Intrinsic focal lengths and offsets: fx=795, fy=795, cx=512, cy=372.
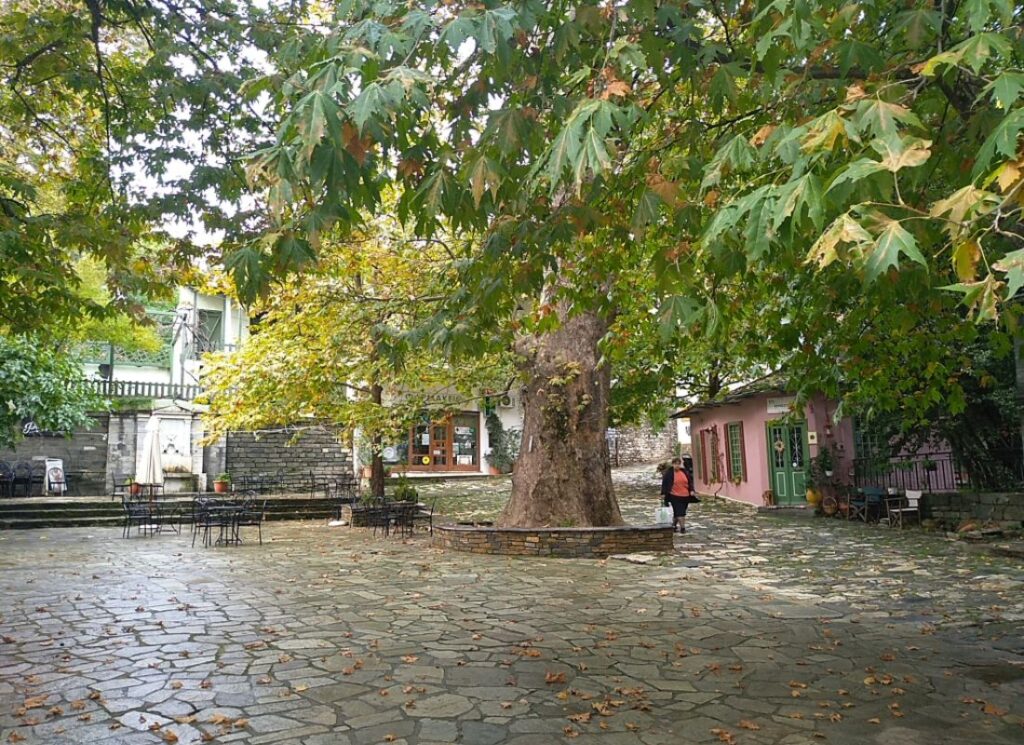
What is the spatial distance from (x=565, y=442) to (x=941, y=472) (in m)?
9.78

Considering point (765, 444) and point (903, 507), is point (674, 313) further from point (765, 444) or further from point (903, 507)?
point (765, 444)

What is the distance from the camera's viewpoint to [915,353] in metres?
8.11

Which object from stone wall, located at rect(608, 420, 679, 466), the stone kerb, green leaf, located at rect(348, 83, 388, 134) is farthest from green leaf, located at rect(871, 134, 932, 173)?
stone wall, located at rect(608, 420, 679, 466)

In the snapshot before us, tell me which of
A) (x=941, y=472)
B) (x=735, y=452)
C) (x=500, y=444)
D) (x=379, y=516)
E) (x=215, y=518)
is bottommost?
(x=379, y=516)

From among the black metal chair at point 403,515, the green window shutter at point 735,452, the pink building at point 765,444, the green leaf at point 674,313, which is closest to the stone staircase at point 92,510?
the black metal chair at point 403,515

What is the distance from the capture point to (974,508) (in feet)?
46.4

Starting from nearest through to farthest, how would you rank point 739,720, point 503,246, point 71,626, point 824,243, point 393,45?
point 824,243 < point 393,45 < point 739,720 < point 503,246 < point 71,626

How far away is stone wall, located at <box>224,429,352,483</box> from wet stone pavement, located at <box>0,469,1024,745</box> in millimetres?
13610

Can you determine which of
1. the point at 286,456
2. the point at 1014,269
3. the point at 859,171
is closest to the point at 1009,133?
the point at 859,171

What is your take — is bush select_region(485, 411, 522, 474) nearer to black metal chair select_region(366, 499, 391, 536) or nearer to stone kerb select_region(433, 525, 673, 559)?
black metal chair select_region(366, 499, 391, 536)

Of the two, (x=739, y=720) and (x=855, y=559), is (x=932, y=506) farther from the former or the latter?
(x=739, y=720)

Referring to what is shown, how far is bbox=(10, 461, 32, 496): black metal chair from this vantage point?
849 inches

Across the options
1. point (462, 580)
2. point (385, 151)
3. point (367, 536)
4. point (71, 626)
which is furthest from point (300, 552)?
point (385, 151)

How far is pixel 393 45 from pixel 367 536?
12.9m
